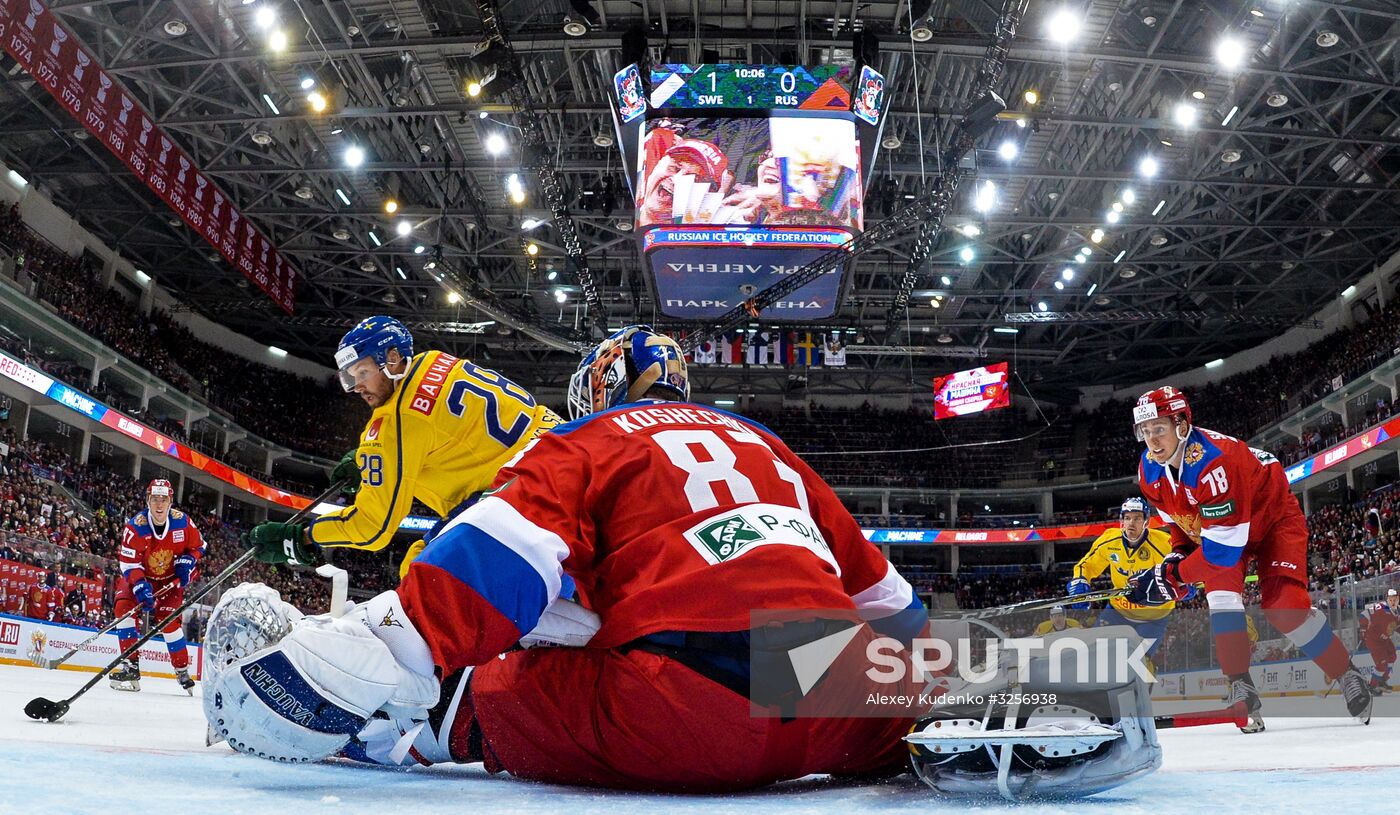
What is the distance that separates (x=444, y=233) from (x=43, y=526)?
9.58 m

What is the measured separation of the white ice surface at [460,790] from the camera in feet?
4.75

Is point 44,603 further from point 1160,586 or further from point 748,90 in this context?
point 1160,586

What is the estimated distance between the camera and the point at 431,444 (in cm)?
400

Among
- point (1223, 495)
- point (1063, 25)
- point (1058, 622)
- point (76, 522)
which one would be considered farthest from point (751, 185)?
point (76, 522)

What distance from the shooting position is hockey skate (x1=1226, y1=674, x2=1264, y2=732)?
15.3 ft

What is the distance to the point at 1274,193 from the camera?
2072 centimetres

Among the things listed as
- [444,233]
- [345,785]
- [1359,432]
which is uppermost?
[444,233]

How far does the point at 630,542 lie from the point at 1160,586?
3886mm

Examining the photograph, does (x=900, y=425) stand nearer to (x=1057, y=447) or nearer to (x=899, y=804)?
(x=1057, y=447)

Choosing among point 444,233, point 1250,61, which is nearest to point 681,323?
point 444,233

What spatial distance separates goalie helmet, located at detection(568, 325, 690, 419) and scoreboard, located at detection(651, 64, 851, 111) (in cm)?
1089

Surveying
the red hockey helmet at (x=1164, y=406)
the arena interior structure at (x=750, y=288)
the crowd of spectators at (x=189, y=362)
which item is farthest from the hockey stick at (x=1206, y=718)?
the crowd of spectators at (x=189, y=362)

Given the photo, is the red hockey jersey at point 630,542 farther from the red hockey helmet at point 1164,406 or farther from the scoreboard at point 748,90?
the scoreboard at point 748,90

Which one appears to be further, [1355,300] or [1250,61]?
[1355,300]
